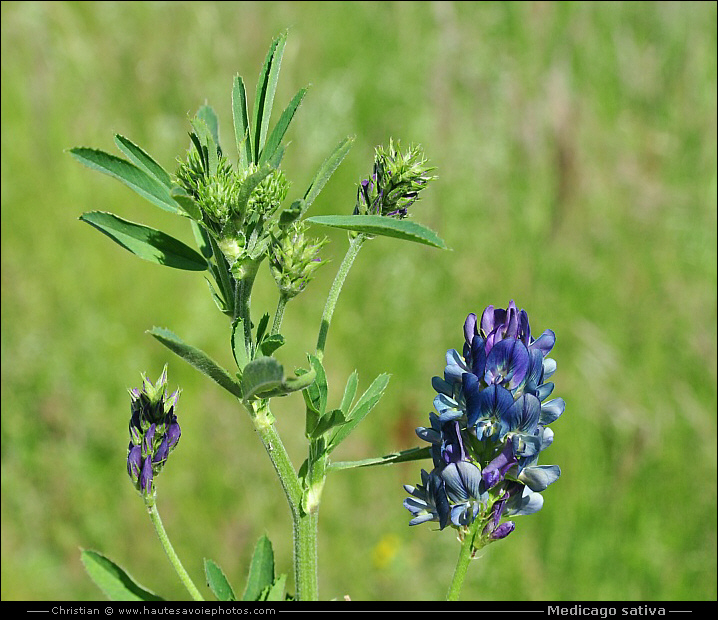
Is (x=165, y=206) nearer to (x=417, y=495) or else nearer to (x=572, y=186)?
(x=417, y=495)

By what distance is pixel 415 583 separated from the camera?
3594 millimetres

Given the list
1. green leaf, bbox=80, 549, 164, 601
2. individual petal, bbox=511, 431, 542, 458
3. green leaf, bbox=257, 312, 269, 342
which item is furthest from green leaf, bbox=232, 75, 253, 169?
green leaf, bbox=80, 549, 164, 601

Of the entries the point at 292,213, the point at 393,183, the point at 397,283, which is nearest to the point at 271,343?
the point at 292,213

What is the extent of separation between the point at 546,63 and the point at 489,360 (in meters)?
4.06

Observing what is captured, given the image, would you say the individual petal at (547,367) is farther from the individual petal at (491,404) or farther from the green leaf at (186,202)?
the green leaf at (186,202)

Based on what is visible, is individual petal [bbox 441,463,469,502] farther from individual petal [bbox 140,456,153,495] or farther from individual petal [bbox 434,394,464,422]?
individual petal [bbox 140,456,153,495]

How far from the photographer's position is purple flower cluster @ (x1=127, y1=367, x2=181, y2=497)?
1.12 metres

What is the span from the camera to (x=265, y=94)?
1188mm

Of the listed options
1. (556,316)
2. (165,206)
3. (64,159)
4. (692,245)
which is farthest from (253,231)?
(64,159)

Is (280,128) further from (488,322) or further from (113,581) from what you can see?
(113,581)

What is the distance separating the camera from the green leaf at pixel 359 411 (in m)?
1.15

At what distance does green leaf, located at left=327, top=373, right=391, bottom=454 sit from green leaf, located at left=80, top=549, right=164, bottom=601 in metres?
0.36

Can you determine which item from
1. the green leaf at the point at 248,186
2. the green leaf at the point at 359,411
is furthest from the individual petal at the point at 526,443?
the green leaf at the point at 248,186

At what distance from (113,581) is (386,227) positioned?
671 millimetres
